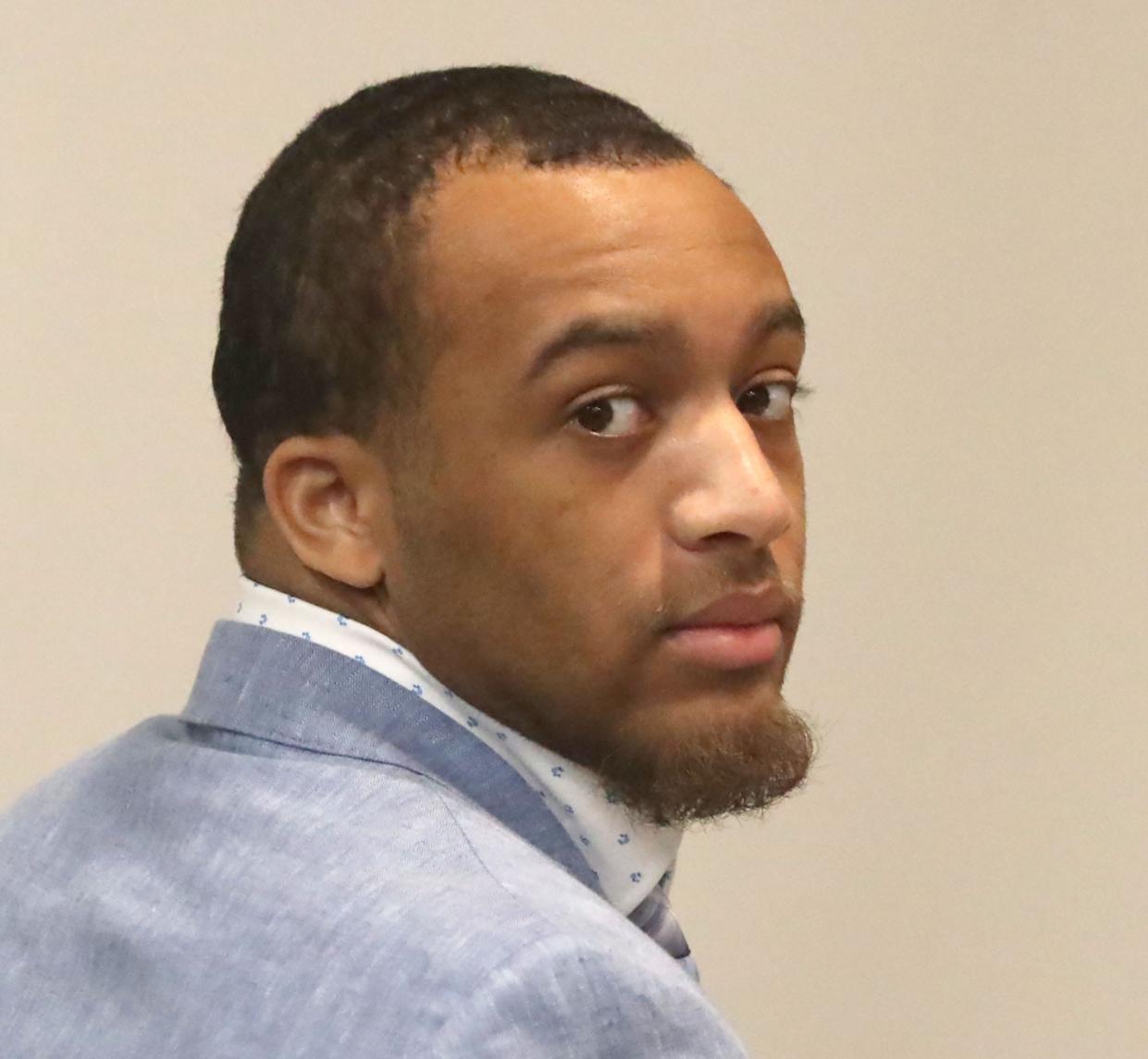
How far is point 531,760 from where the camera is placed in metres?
0.86

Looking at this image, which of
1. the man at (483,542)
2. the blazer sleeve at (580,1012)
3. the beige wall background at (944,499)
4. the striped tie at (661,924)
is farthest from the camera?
the beige wall background at (944,499)

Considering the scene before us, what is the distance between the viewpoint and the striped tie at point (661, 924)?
Answer: 0.90 m

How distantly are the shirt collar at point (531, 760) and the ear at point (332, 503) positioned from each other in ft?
0.08

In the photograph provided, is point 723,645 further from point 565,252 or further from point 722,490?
point 565,252

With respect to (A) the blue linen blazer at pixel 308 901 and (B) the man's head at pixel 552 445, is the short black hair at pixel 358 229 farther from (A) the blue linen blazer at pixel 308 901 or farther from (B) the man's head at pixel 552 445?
(A) the blue linen blazer at pixel 308 901

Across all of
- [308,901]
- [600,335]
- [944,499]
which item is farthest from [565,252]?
[944,499]

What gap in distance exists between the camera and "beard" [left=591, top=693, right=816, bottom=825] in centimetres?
83

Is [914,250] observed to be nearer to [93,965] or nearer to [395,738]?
[395,738]

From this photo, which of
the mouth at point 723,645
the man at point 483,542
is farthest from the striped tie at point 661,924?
the mouth at point 723,645

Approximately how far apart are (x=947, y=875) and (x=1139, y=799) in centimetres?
21

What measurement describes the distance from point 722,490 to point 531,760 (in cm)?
16

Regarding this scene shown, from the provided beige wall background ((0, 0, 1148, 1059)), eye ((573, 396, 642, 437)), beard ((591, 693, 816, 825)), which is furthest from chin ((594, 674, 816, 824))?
beige wall background ((0, 0, 1148, 1059))

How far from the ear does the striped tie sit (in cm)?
21

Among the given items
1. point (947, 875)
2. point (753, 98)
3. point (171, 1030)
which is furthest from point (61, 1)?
point (947, 875)
